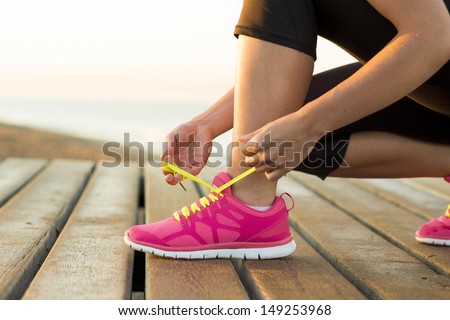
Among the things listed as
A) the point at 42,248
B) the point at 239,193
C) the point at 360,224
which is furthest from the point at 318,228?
the point at 42,248

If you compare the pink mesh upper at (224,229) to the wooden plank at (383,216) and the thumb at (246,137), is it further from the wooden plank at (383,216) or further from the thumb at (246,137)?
the wooden plank at (383,216)

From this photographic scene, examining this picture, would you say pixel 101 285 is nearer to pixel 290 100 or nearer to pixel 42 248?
pixel 42 248

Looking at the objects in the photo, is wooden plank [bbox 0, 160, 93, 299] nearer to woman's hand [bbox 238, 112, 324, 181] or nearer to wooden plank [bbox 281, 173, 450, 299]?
woman's hand [bbox 238, 112, 324, 181]

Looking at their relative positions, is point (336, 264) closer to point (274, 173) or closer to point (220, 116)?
point (274, 173)

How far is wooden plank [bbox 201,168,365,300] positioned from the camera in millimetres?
1394

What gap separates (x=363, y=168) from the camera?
1831 mm

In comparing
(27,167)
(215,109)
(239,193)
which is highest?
(215,109)

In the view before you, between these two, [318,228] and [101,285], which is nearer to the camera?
[101,285]

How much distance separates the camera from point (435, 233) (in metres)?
1.90

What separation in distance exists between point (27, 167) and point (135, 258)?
1555mm

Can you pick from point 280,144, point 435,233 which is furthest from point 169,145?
point 435,233

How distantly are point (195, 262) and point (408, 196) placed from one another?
1.37 m

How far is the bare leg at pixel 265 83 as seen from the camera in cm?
157

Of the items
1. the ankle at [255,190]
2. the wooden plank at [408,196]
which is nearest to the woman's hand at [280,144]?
the ankle at [255,190]
